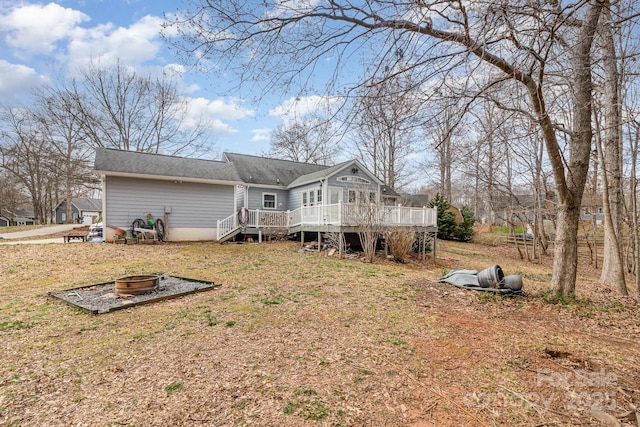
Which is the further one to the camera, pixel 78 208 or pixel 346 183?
pixel 78 208

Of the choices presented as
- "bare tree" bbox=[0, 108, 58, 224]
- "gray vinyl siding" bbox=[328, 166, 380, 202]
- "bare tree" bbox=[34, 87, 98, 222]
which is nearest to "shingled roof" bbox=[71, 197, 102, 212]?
"bare tree" bbox=[0, 108, 58, 224]

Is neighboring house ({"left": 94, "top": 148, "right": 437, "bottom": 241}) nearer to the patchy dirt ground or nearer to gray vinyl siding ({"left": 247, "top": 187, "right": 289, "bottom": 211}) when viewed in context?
gray vinyl siding ({"left": 247, "top": 187, "right": 289, "bottom": 211})

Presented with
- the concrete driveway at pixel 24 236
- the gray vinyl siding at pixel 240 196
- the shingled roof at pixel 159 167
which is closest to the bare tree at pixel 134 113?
the concrete driveway at pixel 24 236

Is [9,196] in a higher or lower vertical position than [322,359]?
higher

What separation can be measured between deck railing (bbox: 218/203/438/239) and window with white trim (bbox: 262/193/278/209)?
1.64 meters

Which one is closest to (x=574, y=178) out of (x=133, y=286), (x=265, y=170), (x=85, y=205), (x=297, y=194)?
(x=133, y=286)

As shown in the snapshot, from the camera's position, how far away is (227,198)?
1412 cm

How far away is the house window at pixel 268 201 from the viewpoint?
50.6 ft

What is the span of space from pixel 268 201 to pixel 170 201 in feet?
15.2

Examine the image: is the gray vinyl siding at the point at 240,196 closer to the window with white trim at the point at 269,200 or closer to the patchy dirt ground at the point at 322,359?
the window with white trim at the point at 269,200

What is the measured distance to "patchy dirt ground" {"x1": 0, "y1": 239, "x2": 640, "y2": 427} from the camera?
216 centimetres

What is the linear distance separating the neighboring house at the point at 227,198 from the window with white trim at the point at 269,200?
0.17 ft

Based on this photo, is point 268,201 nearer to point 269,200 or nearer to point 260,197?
point 269,200

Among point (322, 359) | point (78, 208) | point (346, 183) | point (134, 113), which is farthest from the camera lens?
point (78, 208)
